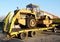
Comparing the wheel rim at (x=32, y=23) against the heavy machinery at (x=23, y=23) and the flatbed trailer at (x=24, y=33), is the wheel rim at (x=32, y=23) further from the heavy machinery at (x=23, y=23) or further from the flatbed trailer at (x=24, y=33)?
the flatbed trailer at (x=24, y=33)

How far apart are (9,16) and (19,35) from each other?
177 centimetres

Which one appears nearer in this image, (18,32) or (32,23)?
(18,32)

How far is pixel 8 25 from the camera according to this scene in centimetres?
1268

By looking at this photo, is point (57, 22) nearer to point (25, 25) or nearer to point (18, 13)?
point (25, 25)

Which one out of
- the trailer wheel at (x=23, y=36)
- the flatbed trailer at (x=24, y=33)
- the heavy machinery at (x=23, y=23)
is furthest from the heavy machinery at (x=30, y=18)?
the trailer wheel at (x=23, y=36)

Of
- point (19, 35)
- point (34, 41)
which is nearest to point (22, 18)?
point (19, 35)

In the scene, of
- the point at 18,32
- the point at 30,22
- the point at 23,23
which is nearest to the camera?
the point at 18,32

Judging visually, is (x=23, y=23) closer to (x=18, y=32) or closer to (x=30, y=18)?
(x=30, y=18)

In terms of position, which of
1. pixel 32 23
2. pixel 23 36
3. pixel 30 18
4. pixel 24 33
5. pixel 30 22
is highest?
pixel 30 18

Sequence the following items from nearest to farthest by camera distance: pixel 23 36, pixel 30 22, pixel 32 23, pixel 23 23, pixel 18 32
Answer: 1. pixel 18 32
2. pixel 23 36
3. pixel 23 23
4. pixel 30 22
5. pixel 32 23

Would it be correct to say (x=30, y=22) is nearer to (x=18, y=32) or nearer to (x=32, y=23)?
(x=32, y=23)

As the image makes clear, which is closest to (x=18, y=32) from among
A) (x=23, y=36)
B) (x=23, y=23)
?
(x=23, y=36)

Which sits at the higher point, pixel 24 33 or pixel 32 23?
pixel 32 23

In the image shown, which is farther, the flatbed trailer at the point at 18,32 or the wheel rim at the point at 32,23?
the wheel rim at the point at 32,23
